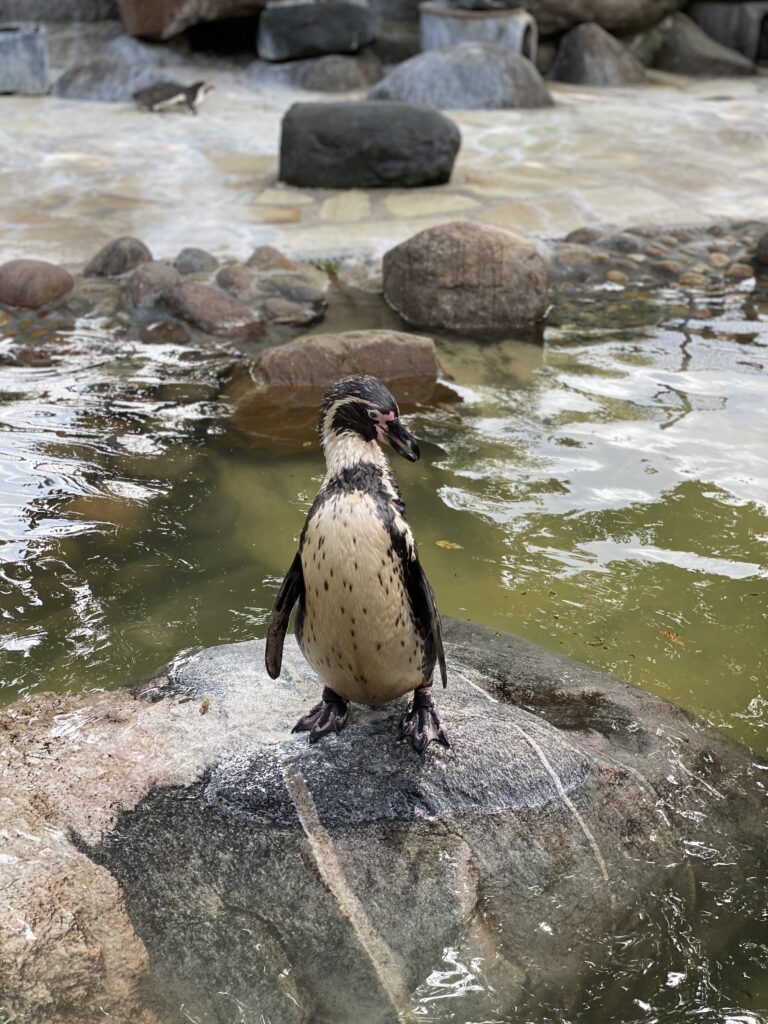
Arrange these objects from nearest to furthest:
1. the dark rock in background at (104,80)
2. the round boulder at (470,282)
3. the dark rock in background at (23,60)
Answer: the round boulder at (470,282), the dark rock in background at (23,60), the dark rock in background at (104,80)

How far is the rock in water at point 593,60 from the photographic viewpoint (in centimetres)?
1483

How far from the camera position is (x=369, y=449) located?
2.97 m

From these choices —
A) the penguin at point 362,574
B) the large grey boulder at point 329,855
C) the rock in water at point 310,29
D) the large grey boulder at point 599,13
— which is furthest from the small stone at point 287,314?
the large grey boulder at point 599,13

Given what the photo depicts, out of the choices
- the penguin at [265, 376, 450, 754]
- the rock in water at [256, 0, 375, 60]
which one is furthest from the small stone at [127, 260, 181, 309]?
the rock in water at [256, 0, 375, 60]

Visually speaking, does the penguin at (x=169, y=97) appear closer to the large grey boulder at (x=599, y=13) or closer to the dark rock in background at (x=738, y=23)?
the large grey boulder at (x=599, y=13)

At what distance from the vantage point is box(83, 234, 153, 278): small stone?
313 inches

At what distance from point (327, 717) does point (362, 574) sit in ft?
1.80

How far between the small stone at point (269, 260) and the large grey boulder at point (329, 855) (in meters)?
5.06

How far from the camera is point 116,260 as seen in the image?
7957mm

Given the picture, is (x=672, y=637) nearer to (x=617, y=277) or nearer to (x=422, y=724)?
(x=422, y=724)

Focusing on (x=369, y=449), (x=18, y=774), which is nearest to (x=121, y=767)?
(x=18, y=774)

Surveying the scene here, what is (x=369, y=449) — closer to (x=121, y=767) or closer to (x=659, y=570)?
(x=121, y=767)

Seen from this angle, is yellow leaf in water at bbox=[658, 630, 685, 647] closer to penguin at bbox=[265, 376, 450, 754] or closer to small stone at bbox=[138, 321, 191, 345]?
penguin at bbox=[265, 376, 450, 754]

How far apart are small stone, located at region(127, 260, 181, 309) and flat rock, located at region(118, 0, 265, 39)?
7.60 m
